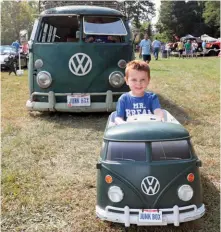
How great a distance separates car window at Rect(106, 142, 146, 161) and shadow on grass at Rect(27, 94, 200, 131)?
134 inches

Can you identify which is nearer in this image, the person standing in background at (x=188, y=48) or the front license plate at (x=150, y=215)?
the front license plate at (x=150, y=215)

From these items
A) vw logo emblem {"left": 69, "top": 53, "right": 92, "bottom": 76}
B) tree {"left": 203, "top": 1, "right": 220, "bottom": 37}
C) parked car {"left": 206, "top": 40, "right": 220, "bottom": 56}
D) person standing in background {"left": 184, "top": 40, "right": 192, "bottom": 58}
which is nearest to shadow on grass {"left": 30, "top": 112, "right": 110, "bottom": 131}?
vw logo emblem {"left": 69, "top": 53, "right": 92, "bottom": 76}

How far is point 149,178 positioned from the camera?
10.4 ft

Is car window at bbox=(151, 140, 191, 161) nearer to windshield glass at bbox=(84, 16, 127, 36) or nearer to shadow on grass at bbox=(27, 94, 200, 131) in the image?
shadow on grass at bbox=(27, 94, 200, 131)

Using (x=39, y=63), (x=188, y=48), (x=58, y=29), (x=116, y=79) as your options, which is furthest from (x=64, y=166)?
(x=188, y=48)

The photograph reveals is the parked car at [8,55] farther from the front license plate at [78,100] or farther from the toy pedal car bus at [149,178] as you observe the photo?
the toy pedal car bus at [149,178]

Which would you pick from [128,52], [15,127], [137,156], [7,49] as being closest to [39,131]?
[15,127]

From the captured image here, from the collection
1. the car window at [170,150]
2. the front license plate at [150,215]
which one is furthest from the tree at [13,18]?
the front license plate at [150,215]

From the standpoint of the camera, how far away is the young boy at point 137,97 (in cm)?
403

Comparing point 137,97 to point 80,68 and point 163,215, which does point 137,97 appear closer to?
point 163,215

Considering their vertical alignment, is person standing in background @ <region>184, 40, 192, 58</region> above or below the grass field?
below

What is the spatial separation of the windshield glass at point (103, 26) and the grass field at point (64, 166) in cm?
164

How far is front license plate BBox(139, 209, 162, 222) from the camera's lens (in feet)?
10.2

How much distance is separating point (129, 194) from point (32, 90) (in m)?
4.87
